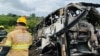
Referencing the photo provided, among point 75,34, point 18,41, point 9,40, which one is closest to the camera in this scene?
point 9,40

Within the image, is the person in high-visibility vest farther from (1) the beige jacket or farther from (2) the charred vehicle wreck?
(2) the charred vehicle wreck

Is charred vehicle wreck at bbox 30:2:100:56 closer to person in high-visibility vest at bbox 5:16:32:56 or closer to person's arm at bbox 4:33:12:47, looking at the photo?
person in high-visibility vest at bbox 5:16:32:56

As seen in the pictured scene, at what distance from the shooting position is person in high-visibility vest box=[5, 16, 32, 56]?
7707mm

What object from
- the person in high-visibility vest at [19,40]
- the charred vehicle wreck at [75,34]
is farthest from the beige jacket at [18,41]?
the charred vehicle wreck at [75,34]

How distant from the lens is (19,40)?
7.80 m

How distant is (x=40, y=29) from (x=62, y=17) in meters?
3.06

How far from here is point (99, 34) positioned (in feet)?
42.1

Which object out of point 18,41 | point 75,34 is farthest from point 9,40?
point 75,34

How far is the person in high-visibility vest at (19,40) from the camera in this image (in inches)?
303

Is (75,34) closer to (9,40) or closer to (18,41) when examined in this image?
(18,41)

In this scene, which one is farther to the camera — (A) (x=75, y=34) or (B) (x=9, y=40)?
(A) (x=75, y=34)

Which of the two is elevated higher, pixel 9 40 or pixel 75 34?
pixel 9 40

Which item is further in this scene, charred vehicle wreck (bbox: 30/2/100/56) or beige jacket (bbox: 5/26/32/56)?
charred vehicle wreck (bbox: 30/2/100/56)

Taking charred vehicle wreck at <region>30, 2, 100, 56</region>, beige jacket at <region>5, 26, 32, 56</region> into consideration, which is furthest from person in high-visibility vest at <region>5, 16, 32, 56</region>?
charred vehicle wreck at <region>30, 2, 100, 56</region>
